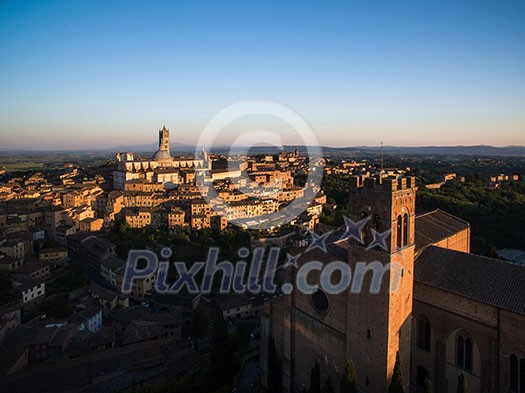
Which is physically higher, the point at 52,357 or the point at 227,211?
the point at 227,211

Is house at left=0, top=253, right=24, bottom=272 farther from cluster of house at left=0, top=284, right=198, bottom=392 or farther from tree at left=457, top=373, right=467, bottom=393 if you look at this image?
tree at left=457, top=373, right=467, bottom=393

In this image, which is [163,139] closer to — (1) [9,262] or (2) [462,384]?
(1) [9,262]

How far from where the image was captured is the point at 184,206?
114 ft

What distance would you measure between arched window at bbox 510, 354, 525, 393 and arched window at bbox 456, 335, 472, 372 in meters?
0.98

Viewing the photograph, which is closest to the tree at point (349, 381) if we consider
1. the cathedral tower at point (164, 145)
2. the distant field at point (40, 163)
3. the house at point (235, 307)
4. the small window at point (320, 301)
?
the small window at point (320, 301)

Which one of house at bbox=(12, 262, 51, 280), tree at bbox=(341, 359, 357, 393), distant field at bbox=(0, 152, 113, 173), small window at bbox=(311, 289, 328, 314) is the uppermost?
distant field at bbox=(0, 152, 113, 173)

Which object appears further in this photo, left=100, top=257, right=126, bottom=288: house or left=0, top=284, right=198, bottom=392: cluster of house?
left=100, top=257, right=126, bottom=288: house

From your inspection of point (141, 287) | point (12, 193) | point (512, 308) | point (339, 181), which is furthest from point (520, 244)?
point (12, 193)

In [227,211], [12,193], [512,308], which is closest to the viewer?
[512,308]

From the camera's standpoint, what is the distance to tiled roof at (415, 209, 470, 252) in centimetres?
1246

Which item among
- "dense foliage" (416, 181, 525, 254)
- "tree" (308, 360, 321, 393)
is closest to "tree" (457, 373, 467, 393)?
"tree" (308, 360, 321, 393)

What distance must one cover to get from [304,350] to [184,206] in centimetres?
2442

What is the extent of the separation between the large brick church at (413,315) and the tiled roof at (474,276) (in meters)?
0.02

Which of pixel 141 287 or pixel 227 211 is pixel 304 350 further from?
pixel 227 211
